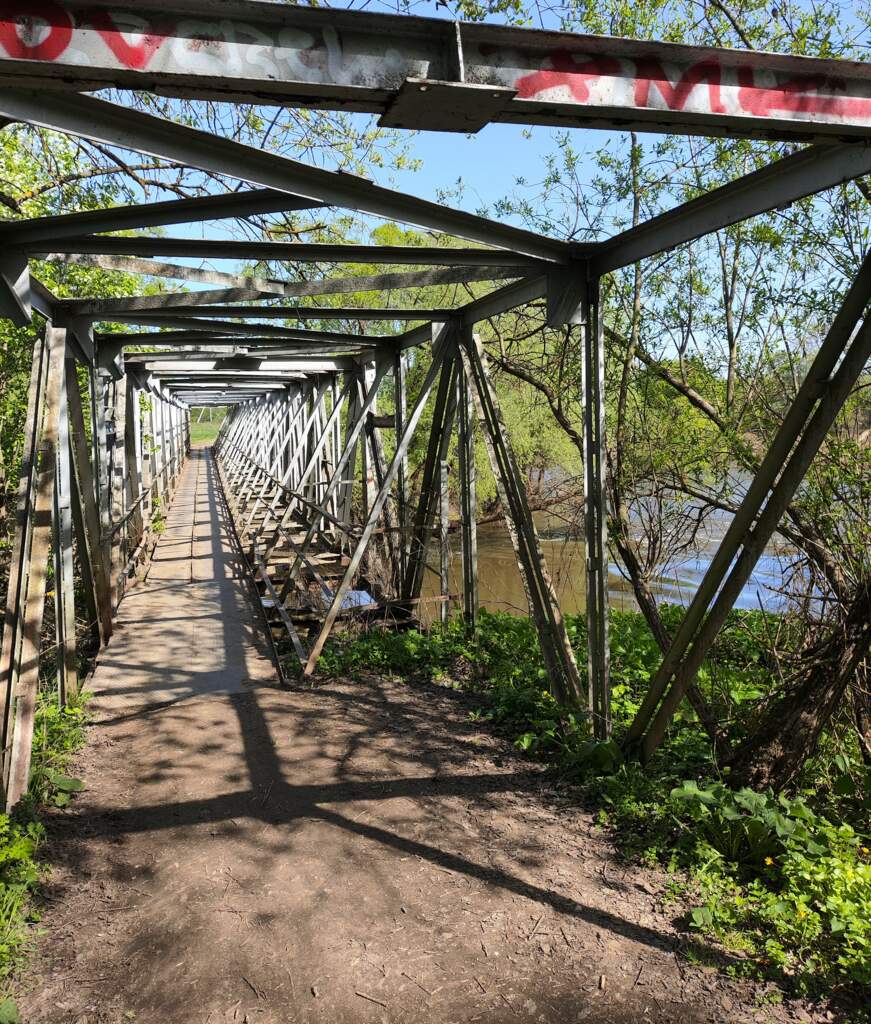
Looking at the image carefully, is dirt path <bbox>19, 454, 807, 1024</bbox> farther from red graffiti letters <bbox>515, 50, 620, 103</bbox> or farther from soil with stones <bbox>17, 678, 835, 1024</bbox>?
red graffiti letters <bbox>515, 50, 620, 103</bbox>

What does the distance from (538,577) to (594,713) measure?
1031mm

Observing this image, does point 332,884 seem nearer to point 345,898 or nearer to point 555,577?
point 345,898

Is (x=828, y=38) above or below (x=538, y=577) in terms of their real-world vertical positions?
above

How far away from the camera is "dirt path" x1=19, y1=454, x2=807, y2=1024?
2.87 metres

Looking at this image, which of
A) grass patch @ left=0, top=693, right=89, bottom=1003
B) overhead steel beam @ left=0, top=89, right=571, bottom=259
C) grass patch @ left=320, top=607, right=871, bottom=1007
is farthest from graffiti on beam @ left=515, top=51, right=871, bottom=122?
grass patch @ left=0, top=693, right=89, bottom=1003

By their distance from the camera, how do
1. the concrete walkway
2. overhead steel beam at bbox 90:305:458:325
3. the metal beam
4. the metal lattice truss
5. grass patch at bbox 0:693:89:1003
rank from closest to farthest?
the metal lattice truss → grass patch at bbox 0:693:89:1003 → the metal beam → overhead steel beam at bbox 90:305:458:325 → the concrete walkway

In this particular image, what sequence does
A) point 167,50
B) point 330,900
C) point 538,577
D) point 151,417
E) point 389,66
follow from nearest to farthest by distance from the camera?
point 167,50 → point 389,66 → point 330,900 → point 538,577 → point 151,417

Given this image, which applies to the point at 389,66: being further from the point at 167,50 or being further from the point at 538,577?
the point at 538,577

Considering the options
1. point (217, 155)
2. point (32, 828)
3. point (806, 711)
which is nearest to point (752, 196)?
point (217, 155)

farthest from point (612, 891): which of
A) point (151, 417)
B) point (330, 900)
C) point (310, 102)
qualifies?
point (151, 417)

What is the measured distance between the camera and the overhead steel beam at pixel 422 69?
198 cm

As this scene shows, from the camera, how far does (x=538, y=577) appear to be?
216 inches

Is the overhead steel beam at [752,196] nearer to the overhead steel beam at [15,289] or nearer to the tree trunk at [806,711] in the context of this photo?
the tree trunk at [806,711]

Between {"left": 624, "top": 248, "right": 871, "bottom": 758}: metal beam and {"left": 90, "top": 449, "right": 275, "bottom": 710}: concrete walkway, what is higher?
{"left": 624, "top": 248, "right": 871, "bottom": 758}: metal beam
